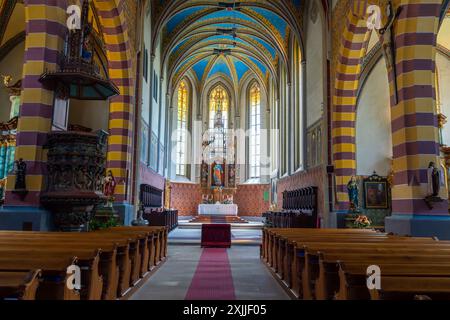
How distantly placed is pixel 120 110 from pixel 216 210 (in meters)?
13.7

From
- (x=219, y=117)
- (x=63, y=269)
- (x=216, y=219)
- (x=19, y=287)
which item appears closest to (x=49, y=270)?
(x=63, y=269)

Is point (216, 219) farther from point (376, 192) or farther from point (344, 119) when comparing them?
point (344, 119)

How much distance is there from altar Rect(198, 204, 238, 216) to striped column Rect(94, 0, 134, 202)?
12.6 m

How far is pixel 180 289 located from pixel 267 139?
23546 mm

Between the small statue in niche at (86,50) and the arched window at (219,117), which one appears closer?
the small statue in niche at (86,50)

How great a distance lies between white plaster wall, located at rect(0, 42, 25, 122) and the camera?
51.1 ft

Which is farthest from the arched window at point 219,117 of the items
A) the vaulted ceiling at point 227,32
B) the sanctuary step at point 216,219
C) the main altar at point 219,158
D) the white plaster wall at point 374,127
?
the white plaster wall at point 374,127

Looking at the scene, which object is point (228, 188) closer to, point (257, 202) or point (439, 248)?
point (257, 202)

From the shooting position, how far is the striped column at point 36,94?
22.1ft

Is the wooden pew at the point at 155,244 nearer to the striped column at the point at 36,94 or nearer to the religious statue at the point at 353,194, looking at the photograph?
the striped column at the point at 36,94

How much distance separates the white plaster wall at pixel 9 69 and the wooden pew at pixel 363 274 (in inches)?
637

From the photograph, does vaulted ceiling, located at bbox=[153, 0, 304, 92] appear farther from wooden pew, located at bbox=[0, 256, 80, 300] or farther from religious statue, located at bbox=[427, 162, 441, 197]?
wooden pew, located at bbox=[0, 256, 80, 300]

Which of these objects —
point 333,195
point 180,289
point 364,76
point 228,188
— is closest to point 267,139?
point 228,188

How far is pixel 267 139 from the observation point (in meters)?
28.4
